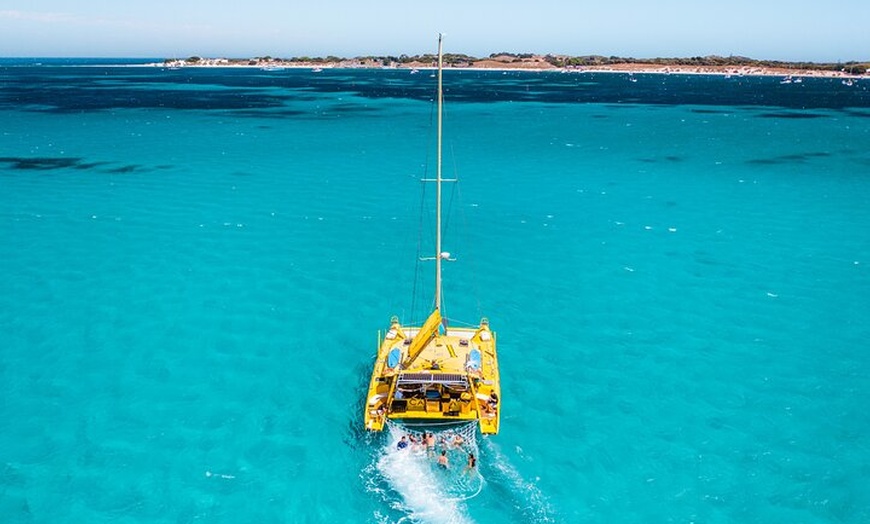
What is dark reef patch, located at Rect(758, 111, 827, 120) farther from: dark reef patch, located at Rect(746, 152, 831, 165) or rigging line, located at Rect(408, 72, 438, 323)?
rigging line, located at Rect(408, 72, 438, 323)

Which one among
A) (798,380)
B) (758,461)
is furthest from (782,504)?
(798,380)

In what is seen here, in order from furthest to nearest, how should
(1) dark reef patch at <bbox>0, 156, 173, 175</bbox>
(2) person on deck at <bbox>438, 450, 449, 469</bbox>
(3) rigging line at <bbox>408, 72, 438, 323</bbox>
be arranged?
(1) dark reef patch at <bbox>0, 156, 173, 175</bbox> → (3) rigging line at <bbox>408, 72, 438, 323</bbox> → (2) person on deck at <bbox>438, 450, 449, 469</bbox>

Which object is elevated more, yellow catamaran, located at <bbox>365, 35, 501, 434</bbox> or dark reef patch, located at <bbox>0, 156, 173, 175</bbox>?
dark reef patch, located at <bbox>0, 156, 173, 175</bbox>

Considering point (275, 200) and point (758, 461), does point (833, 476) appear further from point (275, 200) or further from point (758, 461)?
point (275, 200)

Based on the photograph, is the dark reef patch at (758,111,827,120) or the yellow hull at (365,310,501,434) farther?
the dark reef patch at (758,111,827,120)

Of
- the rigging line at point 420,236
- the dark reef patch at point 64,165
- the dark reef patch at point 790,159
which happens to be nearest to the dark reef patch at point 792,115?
the dark reef patch at point 790,159

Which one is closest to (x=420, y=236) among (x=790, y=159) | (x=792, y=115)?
(x=790, y=159)

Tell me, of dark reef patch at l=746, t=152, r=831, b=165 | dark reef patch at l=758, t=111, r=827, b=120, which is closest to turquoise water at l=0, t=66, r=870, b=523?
dark reef patch at l=746, t=152, r=831, b=165

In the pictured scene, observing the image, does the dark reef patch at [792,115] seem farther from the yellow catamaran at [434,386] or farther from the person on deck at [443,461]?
the person on deck at [443,461]

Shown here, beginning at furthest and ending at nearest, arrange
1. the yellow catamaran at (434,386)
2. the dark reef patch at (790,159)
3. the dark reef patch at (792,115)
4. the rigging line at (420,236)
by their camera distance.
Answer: the dark reef patch at (792,115), the dark reef patch at (790,159), the rigging line at (420,236), the yellow catamaran at (434,386)
